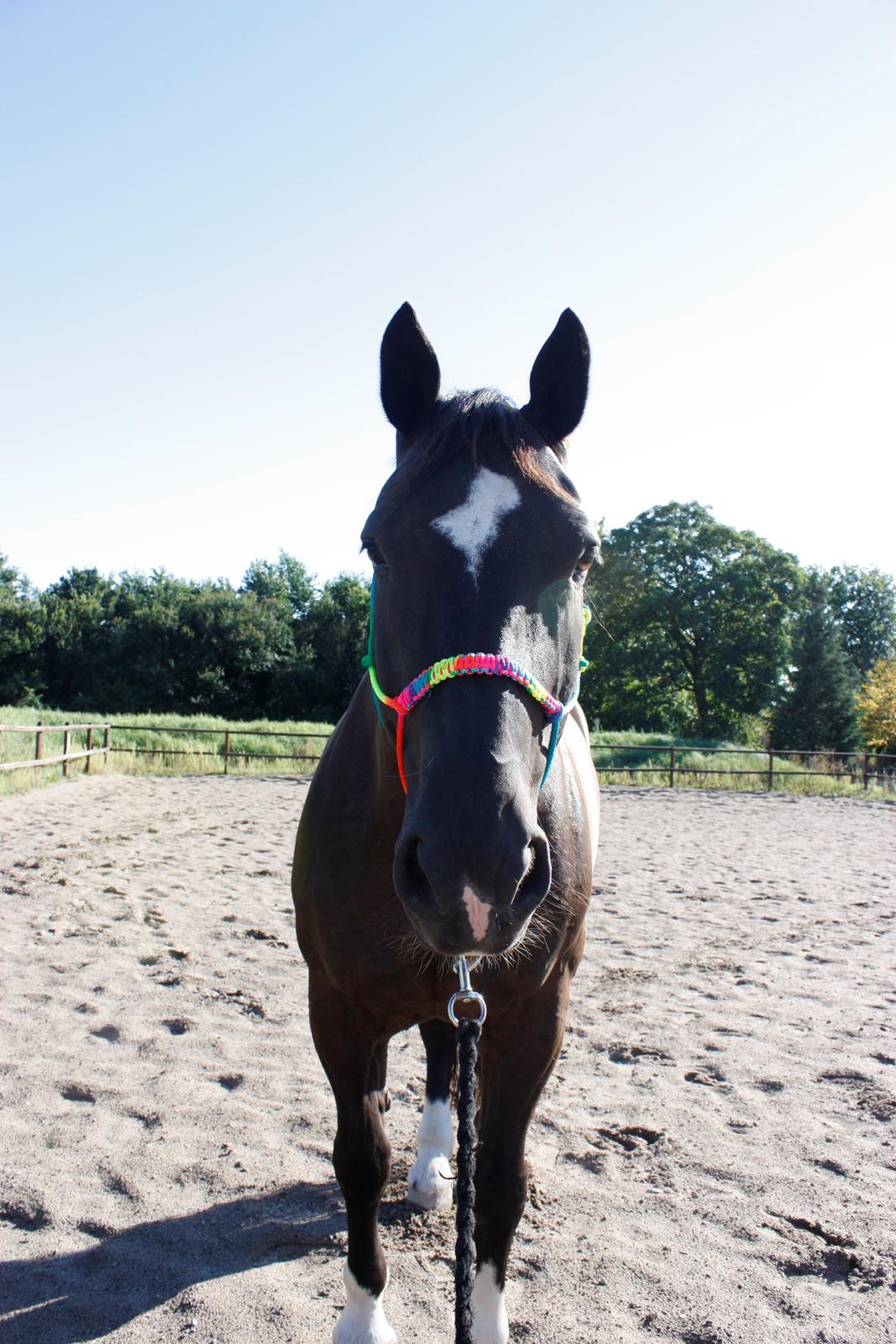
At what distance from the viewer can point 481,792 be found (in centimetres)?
146

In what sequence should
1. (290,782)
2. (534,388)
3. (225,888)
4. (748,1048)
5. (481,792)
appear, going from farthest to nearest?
1. (290,782)
2. (225,888)
3. (748,1048)
4. (534,388)
5. (481,792)

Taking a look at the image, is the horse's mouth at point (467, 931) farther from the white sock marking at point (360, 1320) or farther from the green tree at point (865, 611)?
the green tree at point (865, 611)

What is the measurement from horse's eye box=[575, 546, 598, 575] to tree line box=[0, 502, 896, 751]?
3666cm

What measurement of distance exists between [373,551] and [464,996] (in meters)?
1.05

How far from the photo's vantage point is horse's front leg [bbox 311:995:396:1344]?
2322 mm

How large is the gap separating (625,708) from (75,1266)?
1635 inches

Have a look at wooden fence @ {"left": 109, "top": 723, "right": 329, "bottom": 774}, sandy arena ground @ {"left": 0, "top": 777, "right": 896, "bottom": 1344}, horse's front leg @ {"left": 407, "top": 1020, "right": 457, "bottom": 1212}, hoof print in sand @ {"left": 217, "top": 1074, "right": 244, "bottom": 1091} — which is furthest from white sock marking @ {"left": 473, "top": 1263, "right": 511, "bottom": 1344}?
wooden fence @ {"left": 109, "top": 723, "right": 329, "bottom": 774}

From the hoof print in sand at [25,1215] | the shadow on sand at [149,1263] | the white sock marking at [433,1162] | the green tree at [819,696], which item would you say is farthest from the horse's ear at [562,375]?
the green tree at [819,696]

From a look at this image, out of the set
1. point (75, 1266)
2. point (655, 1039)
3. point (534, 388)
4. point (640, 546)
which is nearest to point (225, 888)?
point (655, 1039)

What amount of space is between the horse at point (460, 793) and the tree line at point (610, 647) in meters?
36.2

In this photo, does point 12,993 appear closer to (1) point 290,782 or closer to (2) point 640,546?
(1) point 290,782

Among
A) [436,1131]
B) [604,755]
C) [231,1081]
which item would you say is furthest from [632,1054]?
[604,755]

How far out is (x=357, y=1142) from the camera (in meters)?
2.35

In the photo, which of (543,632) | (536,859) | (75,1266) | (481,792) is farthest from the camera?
(75,1266)
